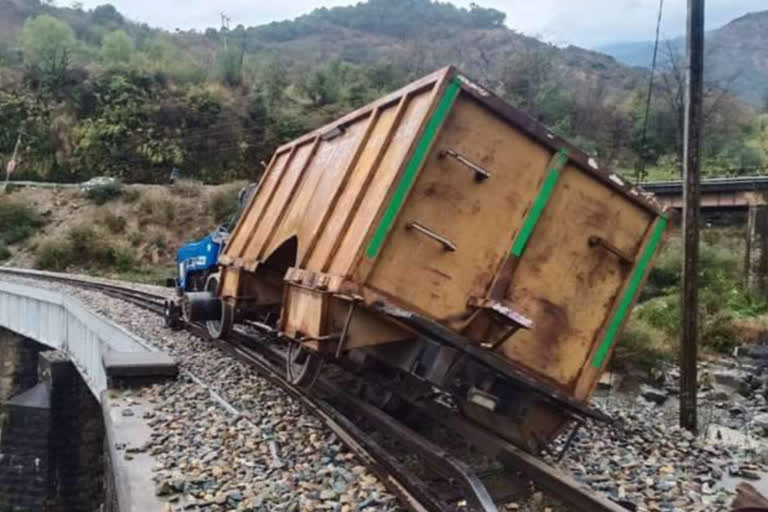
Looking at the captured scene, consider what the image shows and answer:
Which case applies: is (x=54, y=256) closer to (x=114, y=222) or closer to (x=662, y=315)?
(x=114, y=222)

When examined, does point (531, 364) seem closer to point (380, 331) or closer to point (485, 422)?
point (485, 422)

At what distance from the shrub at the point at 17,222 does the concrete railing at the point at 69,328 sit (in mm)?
16187

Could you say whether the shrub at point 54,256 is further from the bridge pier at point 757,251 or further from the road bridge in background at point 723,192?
the bridge pier at point 757,251

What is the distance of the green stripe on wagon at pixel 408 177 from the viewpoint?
16.1 ft

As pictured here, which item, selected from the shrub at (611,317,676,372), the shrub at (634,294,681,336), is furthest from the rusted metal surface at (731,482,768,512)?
the shrub at (634,294,681,336)

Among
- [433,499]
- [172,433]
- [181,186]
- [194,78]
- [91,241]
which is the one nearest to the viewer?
[433,499]

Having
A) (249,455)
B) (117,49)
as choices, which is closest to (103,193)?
(117,49)

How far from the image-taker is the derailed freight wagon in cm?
495

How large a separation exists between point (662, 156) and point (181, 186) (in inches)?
1346

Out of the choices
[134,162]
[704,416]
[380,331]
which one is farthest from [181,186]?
[380,331]

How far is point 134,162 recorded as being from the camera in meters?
39.4

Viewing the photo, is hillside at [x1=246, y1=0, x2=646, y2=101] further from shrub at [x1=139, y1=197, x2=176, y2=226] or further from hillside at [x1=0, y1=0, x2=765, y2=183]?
shrub at [x1=139, y1=197, x2=176, y2=226]

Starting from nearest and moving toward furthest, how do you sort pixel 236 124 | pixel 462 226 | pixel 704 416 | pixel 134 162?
pixel 462 226
pixel 704 416
pixel 134 162
pixel 236 124

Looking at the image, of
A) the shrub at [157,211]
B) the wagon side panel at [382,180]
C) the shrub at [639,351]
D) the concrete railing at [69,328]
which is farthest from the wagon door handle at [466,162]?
the shrub at [157,211]
